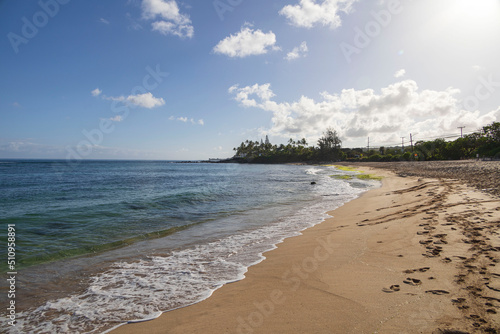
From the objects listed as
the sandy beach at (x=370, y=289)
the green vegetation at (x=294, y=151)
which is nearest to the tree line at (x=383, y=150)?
the green vegetation at (x=294, y=151)

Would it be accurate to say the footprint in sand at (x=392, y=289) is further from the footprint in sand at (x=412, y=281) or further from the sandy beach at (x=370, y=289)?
the footprint in sand at (x=412, y=281)

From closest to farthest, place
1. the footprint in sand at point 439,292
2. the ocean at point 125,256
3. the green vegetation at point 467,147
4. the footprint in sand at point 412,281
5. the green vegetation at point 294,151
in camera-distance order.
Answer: the footprint in sand at point 439,292, the footprint in sand at point 412,281, the ocean at point 125,256, the green vegetation at point 467,147, the green vegetation at point 294,151

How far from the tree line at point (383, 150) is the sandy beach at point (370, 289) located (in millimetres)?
52614

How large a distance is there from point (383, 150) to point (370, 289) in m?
122

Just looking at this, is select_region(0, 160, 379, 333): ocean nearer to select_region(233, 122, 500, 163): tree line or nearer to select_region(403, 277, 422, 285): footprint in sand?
select_region(403, 277, 422, 285): footprint in sand

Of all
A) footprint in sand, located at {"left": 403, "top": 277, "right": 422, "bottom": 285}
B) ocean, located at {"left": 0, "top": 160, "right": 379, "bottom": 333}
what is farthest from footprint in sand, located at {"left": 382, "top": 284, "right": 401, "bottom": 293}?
ocean, located at {"left": 0, "top": 160, "right": 379, "bottom": 333}

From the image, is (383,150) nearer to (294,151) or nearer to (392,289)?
(294,151)

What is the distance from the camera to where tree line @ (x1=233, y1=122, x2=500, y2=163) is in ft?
174

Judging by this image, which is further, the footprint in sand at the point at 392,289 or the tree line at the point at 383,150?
the tree line at the point at 383,150

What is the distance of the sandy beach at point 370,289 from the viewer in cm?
296

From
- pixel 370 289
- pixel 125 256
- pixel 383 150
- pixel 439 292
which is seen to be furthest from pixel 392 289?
pixel 383 150

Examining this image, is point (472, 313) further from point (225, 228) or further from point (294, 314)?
point (225, 228)

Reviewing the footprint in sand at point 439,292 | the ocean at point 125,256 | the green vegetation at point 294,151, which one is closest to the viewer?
the footprint in sand at point 439,292

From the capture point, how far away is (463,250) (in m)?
4.77
